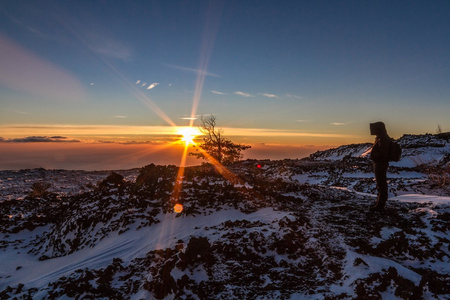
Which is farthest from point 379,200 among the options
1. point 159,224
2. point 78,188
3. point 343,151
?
point 343,151

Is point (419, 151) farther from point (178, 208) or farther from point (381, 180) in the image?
point (178, 208)

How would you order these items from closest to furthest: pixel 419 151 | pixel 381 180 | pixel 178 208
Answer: pixel 381 180 → pixel 178 208 → pixel 419 151

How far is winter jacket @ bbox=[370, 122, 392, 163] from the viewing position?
329 inches

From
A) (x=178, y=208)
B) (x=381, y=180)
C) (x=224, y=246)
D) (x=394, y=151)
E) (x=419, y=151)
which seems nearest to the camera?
(x=224, y=246)

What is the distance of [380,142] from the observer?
8445mm

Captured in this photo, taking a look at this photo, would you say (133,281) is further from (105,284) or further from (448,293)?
(448,293)

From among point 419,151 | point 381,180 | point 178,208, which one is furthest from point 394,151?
point 419,151

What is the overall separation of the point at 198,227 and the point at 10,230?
8.87 metres

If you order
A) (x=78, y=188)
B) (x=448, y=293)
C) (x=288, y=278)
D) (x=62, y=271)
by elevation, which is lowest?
(x=78, y=188)

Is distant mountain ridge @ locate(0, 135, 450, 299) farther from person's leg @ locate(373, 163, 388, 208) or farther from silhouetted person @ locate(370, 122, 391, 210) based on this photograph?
silhouetted person @ locate(370, 122, 391, 210)

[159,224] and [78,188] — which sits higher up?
[159,224]

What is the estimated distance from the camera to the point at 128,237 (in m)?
7.69

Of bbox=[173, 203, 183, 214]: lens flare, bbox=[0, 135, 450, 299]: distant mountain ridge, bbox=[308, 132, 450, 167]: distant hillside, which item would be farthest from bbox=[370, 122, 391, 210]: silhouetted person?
bbox=[308, 132, 450, 167]: distant hillside

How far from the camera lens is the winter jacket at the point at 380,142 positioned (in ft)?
27.4
